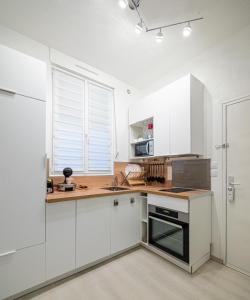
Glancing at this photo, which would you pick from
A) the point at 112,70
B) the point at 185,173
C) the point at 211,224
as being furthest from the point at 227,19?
the point at 211,224

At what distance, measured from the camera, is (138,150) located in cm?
309

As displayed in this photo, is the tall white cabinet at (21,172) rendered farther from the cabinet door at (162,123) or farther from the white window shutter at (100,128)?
the cabinet door at (162,123)

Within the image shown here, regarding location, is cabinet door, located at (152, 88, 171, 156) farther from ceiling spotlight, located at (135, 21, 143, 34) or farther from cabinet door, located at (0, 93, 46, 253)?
cabinet door, located at (0, 93, 46, 253)

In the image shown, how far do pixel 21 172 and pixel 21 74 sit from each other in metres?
0.90

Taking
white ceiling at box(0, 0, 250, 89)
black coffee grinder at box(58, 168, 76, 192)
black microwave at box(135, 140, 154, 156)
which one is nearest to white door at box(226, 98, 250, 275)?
white ceiling at box(0, 0, 250, 89)

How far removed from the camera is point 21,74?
60.2 inches

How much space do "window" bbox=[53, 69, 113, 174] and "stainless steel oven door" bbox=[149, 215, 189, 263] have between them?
4.04ft

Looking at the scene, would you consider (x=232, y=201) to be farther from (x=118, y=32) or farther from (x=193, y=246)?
(x=118, y=32)

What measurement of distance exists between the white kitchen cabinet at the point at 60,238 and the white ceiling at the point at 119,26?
2044 mm

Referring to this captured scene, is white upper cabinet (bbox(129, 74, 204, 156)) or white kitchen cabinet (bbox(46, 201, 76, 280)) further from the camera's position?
white upper cabinet (bbox(129, 74, 204, 156))

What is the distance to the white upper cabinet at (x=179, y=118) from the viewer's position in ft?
7.12

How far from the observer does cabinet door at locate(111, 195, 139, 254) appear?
214cm

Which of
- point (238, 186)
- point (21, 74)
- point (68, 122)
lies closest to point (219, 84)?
point (238, 186)

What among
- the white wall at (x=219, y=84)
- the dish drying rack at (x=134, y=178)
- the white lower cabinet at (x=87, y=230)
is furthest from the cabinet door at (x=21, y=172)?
the white wall at (x=219, y=84)
